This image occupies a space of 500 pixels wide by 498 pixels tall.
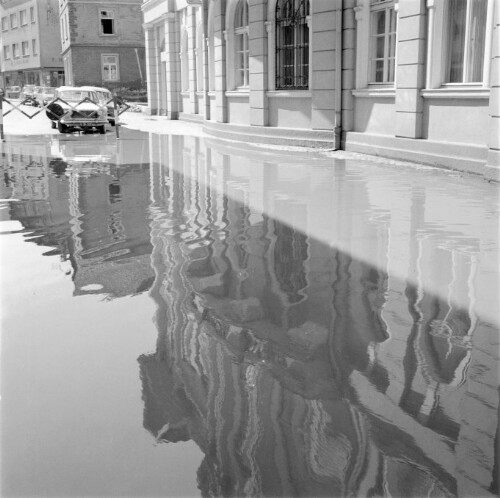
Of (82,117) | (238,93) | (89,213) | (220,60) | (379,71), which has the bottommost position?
(89,213)

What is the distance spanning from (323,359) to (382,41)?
38.6 feet

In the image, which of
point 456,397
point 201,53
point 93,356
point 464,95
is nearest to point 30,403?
point 93,356

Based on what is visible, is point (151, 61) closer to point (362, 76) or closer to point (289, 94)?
point (289, 94)

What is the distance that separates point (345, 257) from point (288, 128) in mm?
11142

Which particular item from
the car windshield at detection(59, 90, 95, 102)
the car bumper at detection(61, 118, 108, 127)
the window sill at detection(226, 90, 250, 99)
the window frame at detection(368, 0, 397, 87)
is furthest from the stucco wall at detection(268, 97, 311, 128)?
the car windshield at detection(59, 90, 95, 102)

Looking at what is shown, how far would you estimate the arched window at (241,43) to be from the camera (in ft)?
62.5

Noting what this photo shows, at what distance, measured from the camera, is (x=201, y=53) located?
26562 millimetres

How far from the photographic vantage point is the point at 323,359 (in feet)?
13.7

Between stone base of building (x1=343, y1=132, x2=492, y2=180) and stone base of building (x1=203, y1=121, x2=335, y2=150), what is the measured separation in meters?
0.61

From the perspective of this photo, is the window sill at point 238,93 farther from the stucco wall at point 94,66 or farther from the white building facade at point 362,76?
the stucco wall at point 94,66

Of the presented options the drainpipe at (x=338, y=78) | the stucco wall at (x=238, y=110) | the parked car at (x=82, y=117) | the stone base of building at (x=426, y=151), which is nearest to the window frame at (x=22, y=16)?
the parked car at (x=82, y=117)

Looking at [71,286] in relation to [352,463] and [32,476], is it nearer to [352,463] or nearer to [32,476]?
[32,476]

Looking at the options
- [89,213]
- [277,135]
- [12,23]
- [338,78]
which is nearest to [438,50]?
[338,78]

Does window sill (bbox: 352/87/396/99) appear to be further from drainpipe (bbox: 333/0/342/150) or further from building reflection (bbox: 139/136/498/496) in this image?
building reflection (bbox: 139/136/498/496)
